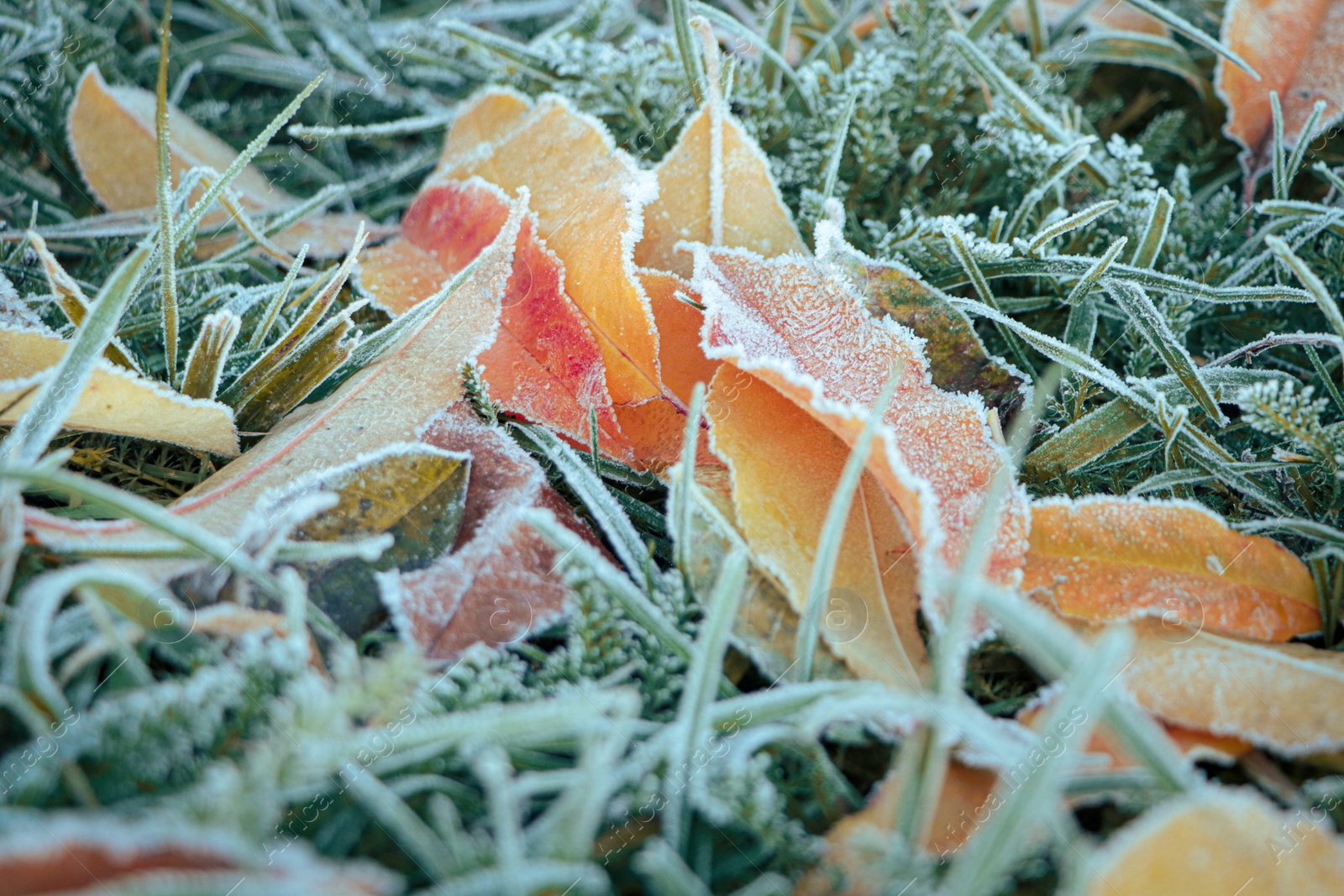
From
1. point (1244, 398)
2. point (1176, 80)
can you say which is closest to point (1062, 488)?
point (1244, 398)

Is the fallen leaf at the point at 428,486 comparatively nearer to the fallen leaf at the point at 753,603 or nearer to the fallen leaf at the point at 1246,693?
the fallen leaf at the point at 753,603

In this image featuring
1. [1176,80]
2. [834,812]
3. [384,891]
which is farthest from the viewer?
[1176,80]

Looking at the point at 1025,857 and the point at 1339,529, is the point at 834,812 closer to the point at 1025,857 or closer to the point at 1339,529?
the point at 1025,857

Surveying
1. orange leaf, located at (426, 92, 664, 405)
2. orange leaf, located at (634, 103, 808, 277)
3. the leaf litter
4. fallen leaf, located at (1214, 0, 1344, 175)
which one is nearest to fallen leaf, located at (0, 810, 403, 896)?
the leaf litter

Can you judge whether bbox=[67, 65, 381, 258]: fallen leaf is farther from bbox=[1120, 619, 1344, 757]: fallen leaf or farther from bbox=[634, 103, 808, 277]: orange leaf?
bbox=[1120, 619, 1344, 757]: fallen leaf

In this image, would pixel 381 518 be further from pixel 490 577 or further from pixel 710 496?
pixel 710 496

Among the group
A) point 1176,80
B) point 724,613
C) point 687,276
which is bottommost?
point 724,613
